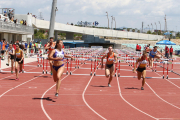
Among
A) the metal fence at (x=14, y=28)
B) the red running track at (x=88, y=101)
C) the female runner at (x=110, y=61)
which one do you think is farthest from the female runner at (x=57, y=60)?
the metal fence at (x=14, y=28)

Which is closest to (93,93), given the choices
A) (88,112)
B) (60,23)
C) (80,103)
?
(80,103)

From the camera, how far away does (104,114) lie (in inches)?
303

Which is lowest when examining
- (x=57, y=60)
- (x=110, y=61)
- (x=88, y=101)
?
(x=88, y=101)

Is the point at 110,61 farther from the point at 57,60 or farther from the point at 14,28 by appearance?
the point at 14,28

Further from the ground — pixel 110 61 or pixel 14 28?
pixel 14 28

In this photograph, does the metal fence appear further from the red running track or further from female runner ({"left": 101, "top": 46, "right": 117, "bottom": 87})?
female runner ({"left": 101, "top": 46, "right": 117, "bottom": 87})

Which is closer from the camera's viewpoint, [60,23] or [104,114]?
[104,114]

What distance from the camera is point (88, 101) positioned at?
9406 millimetres

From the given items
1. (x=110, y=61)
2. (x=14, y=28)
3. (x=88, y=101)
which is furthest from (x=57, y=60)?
(x=14, y=28)

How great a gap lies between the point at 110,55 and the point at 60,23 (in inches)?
2555

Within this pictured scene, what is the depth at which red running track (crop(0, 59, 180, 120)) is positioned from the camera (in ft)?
24.8

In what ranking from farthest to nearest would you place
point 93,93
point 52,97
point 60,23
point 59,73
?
point 60,23 → point 93,93 → point 52,97 → point 59,73

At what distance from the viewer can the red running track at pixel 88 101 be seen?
7570mm

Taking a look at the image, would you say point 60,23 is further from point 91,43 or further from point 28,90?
point 28,90
